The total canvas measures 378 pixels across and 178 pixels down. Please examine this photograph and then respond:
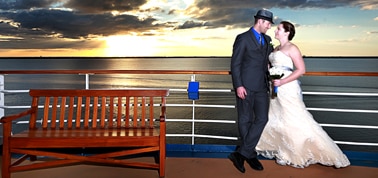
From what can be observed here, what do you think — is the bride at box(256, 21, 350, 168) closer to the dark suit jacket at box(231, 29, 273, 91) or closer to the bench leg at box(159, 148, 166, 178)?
the dark suit jacket at box(231, 29, 273, 91)

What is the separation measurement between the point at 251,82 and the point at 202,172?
868mm

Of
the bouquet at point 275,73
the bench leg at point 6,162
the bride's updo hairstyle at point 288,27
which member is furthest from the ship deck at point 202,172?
the bride's updo hairstyle at point 288,27

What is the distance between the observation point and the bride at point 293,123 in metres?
3.34

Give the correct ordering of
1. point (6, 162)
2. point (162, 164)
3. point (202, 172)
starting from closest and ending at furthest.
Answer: point (6, 162) → point (162, 164) → point (202, 172)

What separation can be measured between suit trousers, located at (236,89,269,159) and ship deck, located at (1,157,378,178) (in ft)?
0.75

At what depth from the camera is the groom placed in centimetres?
311

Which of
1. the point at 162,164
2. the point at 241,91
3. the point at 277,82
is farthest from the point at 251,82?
the point at 162,164

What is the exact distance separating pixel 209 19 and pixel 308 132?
35336 mm

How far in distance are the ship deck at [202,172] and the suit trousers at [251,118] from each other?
23 cm

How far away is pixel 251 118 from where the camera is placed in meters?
3.34

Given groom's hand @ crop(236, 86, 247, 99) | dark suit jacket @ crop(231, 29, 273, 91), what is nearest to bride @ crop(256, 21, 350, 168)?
dark suit jacket @ crop(231, 29, 273, 91)

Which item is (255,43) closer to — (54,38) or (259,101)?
(259,101)

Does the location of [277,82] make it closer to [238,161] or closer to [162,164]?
[238,161]

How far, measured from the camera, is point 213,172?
328cm
